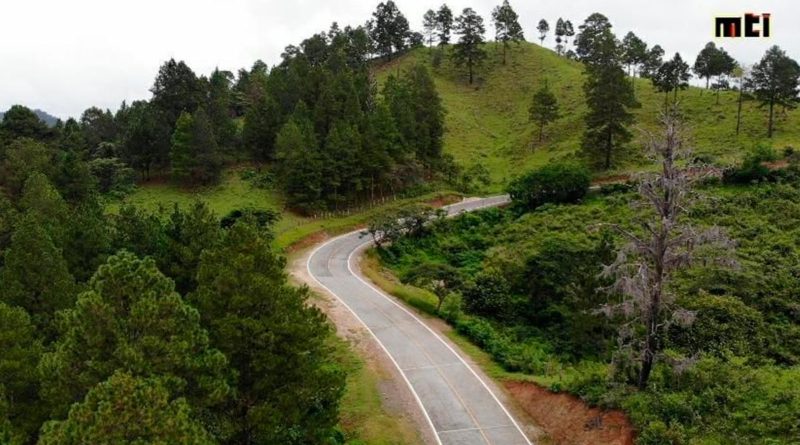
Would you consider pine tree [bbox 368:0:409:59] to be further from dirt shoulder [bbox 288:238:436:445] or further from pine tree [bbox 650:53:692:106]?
dirt shoulder [bbox 288:238:436:445]

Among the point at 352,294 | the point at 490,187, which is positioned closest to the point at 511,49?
the point at 490,187

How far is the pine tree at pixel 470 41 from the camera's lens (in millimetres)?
108625

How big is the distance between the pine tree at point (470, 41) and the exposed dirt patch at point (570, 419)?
9055cm

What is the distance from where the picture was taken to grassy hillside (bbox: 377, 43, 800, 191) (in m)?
73.1

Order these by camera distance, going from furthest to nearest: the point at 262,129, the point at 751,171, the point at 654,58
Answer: the point at 654,58
the point at 262,129
the point at 751,171

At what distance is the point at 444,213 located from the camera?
61219mm

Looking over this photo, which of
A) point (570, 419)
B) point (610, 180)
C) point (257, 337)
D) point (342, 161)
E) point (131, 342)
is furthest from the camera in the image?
point (610, 180)

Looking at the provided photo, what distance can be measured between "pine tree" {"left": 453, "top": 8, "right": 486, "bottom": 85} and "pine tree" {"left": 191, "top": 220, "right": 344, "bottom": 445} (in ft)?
316

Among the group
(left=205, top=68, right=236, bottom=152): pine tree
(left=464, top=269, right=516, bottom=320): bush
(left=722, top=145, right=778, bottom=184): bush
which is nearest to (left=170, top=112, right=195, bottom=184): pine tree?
(left=205, top=68, right=236, bottom=152): pine tree

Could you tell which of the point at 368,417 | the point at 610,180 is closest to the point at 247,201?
the point at 610,180

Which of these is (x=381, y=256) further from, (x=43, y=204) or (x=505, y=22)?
(x=505, y=22)

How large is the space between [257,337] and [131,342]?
430 centimetres

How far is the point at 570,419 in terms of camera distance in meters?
24.9

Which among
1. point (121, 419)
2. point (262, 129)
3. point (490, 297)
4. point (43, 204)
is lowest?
point (490, 297)
